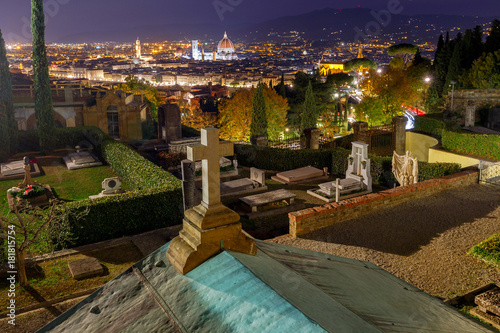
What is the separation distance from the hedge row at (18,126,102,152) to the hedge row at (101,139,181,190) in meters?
3.98

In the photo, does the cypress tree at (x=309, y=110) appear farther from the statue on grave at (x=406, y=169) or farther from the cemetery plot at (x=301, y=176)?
the statue on grave at (x=406, y=169)

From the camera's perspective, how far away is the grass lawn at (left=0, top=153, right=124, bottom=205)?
16.7 metres

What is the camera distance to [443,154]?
67.3 ft

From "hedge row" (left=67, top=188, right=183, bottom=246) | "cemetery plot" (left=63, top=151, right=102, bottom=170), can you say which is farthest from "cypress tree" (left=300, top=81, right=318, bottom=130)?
"hedge row" (left=67, top=188, right=183, bottom=246)

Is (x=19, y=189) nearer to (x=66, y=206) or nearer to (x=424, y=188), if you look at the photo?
(x=66, y=206)

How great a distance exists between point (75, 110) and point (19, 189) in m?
17.2

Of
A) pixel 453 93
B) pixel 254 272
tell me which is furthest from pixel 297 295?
pixel 453 93

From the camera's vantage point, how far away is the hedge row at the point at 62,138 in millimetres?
25531

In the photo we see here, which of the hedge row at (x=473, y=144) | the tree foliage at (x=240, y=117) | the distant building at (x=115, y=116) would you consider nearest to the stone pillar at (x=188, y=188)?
the hedge row at (x=473, y=144)

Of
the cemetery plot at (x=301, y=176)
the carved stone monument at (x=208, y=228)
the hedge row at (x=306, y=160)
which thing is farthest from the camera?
the cemetery plot at (x=301, y=176)

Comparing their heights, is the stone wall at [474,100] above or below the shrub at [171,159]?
above

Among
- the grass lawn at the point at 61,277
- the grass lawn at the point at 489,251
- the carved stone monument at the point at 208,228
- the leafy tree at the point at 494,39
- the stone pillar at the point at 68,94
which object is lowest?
the grass lawn at the point at 61,277

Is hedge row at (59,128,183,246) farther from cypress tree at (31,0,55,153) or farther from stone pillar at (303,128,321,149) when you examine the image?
cypress tree at (31,0,55,153)

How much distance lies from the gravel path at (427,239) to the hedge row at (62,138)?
19251 mm
